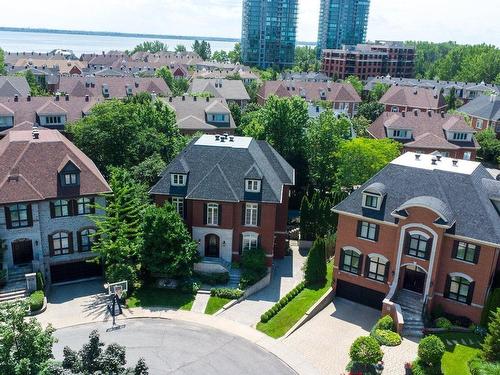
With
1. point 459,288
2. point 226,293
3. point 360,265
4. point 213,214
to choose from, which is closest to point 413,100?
point 360,265

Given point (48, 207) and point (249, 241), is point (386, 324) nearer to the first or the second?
point (249, 241)

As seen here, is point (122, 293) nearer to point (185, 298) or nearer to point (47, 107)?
point (185, 298)

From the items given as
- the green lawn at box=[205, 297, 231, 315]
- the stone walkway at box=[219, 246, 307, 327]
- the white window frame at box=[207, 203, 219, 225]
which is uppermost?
the white window frame at box=[207, 203, 219, 225]

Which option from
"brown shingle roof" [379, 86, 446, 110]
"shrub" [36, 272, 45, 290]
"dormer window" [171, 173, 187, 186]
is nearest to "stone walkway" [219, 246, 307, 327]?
"dormer window" [171, 173, 187, 186]

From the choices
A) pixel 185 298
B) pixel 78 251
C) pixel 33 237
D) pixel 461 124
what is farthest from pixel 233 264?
pixel 461 124

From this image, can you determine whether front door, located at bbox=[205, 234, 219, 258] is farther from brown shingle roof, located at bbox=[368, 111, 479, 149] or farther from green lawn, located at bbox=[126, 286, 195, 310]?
brown shingle roof, located at bbox=[368, 111, 479, 149]

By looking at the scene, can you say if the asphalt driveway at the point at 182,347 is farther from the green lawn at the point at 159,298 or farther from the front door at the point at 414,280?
the front door at the point at 414,280
